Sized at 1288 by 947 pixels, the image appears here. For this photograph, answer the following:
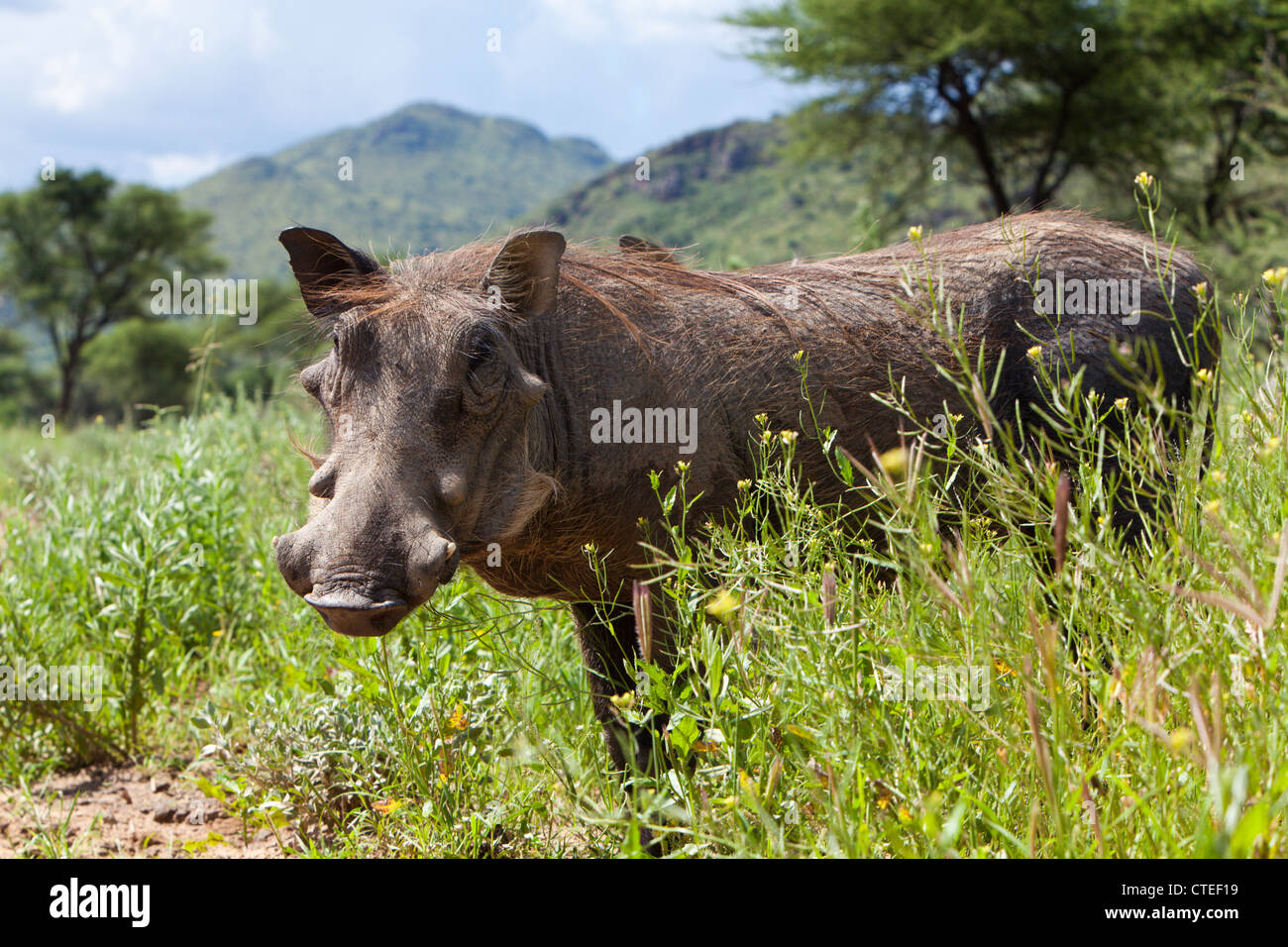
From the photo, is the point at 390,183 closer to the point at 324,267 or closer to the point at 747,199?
the point at 747,199

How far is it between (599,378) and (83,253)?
36.8 m

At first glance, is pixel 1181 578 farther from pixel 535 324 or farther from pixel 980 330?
pixel 535 324

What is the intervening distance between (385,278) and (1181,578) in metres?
2.00

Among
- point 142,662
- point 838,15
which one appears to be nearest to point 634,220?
point 838,15

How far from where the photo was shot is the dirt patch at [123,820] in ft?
10.2

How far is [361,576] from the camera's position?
6.66 feet

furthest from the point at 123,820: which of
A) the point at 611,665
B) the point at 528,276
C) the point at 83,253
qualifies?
the point at 83,253

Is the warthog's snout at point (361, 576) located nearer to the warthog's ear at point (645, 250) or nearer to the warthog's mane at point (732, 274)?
the warthog's mane at point (732, 274)

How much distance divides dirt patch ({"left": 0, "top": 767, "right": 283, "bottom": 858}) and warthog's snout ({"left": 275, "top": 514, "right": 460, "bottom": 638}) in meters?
1.39

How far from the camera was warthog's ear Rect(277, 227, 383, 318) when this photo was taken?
8.61 ft

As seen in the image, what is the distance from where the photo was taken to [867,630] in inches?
84.6

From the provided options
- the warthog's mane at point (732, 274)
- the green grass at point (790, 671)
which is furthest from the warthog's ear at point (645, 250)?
the green grass at point (790, 671)

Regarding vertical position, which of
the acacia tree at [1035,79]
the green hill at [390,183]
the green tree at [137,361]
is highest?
the green hill at [390,183]

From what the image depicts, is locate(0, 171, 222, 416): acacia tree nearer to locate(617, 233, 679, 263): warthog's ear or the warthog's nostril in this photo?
locate(617, 233, 679, 263): warthog's ear
